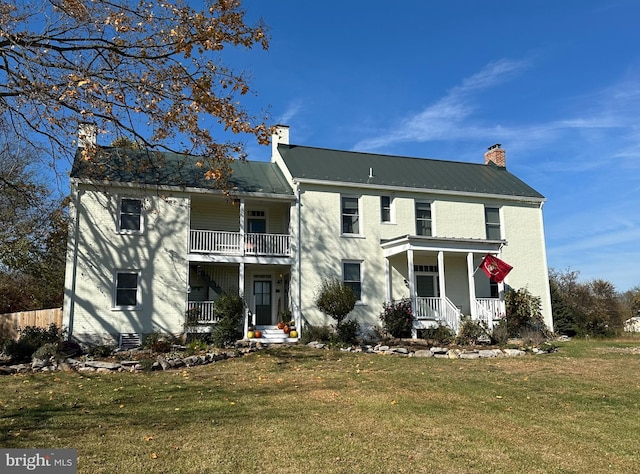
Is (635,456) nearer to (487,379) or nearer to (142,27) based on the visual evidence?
(487,379)

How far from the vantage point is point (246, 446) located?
6301mm

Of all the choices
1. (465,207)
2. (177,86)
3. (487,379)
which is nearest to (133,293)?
(177,86)

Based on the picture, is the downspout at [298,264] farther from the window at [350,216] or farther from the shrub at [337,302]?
the window at [350,216]

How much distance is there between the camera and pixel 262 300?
21.8m

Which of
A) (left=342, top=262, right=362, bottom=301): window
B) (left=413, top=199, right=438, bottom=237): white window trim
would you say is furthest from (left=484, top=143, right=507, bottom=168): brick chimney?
(left=342, top=262, right=362, bottom=301): window

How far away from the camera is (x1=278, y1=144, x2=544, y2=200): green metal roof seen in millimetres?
22266

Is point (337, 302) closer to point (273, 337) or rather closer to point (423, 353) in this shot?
point (273, 337)

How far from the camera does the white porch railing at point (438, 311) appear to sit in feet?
65.7

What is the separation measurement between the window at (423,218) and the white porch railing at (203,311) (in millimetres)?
9361

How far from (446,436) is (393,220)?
15.9 m

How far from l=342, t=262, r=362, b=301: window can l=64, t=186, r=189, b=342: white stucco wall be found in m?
6.34

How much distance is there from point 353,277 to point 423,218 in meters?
4.27

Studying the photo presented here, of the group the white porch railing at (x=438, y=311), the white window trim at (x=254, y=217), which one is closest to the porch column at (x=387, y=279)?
the white porch railing at (x=438, y=311)

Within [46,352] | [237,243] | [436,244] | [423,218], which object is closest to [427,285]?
[436,244]
